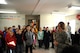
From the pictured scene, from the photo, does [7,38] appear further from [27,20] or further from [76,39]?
[27,20]

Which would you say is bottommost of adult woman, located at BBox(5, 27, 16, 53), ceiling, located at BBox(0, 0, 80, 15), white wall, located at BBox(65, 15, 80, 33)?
adult woman, located at BBox(5, 27, 16, 53)

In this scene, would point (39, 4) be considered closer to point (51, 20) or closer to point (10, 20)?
point (10, 20)

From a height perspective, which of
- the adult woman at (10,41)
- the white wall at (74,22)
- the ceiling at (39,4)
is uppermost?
the ceiling at (39,4)

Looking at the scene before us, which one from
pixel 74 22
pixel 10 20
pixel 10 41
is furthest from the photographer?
pixel 74 22

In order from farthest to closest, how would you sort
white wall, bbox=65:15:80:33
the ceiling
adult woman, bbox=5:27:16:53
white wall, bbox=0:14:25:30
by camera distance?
white wall, bbox=65:15:80:33, white wall, bbox=0:14:25:30, the ceiling, adult woman, bbox=5:27:16:53

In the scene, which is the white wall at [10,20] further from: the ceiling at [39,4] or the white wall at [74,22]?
the white wall at [74,22]

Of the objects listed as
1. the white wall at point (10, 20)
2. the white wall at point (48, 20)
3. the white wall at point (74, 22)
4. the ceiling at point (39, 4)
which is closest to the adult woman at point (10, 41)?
the ceiling at point (39, 4)

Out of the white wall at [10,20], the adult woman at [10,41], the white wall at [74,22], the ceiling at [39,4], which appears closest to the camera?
the adult woman at [10,41]

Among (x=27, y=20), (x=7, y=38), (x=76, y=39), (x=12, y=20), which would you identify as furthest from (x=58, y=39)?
(x=27, y=20)

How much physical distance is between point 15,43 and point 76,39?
333 centimetres

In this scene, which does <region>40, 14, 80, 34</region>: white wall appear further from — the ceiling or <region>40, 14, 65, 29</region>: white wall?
the ceiling

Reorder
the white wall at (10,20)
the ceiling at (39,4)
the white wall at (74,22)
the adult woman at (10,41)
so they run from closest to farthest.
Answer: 1. the adult woman at (10,41)
2. the ceiling at (39,4)
3. the white wall at (10,20)
4. the white wall at (74,22)

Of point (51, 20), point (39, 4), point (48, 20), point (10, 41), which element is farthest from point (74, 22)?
point (10, 41)

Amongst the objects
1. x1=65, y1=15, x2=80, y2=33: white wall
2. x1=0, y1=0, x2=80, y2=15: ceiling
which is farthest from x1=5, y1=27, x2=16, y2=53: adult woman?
x1=65, y1=15, x2=80, y2=33: white wall
